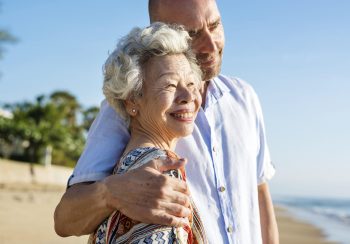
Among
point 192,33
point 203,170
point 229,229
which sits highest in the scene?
point 192,33

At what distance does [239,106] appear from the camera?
8.78 feet

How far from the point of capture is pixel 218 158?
2418 mm

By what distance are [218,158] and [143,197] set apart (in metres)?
0.63

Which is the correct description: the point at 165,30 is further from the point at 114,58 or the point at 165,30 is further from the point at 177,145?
the point at 177,145

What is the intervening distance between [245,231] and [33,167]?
2889 centimetres

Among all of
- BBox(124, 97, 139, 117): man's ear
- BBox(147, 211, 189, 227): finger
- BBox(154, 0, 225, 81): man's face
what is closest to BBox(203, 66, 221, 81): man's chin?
BBox(154, 0, 225, 81): man's face

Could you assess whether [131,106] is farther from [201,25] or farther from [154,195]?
[201,25]

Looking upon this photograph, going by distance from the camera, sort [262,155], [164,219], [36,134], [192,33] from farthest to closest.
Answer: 1. [36,134]
2. [262,155]
3. [192,33]
4. [164,219]

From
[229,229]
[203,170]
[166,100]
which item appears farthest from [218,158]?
[166,100]

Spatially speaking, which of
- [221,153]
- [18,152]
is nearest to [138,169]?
[221,153]

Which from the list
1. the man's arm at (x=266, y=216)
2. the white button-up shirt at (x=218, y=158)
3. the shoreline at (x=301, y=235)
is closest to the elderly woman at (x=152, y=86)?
the white button-up shirt at (x=218, y=158)

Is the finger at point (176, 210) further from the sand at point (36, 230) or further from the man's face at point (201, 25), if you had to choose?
the sand at point (36, 230)

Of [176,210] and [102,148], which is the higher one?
[102,148]

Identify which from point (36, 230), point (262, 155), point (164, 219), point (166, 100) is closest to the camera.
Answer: point (164, 219)
